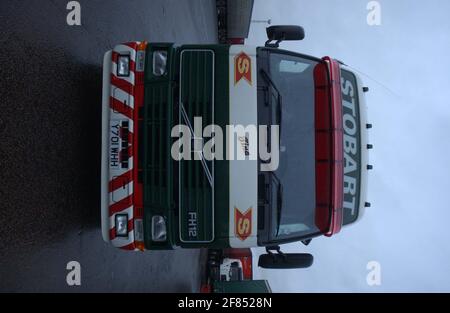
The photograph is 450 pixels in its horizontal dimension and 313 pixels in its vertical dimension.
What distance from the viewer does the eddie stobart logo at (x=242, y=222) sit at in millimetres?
4129

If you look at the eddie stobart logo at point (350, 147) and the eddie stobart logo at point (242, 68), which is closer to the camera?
the eddie stobart logo at point (242, 68)

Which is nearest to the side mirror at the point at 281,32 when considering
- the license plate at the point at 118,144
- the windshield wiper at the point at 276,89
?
the windshield wiper at the point at 276,89

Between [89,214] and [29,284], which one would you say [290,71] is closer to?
[89,214]

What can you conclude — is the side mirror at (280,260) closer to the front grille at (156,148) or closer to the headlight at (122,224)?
the front grille at (156,148)

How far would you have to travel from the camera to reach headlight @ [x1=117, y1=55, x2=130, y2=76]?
14.5 feet

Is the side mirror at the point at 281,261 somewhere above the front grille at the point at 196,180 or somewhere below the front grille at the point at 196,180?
below

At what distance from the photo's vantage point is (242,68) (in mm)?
4355

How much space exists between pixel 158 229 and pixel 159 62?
1.73 metres

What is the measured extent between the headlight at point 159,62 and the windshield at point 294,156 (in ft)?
3.68

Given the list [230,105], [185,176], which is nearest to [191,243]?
[185,176]
